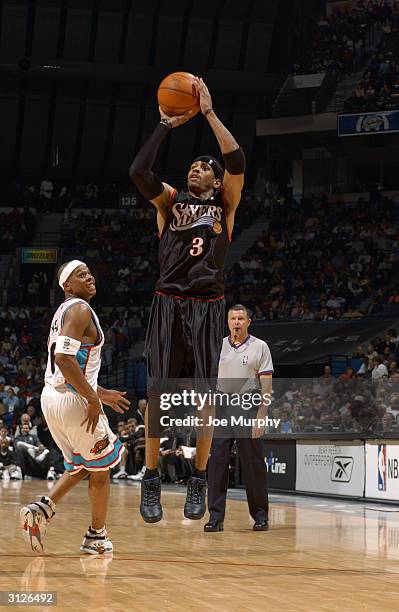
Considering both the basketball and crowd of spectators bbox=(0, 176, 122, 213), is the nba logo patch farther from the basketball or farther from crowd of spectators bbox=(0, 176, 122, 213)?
crowd of spectators bbox=(0, 176, 122, 213)

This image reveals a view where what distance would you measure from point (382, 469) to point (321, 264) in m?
15.3

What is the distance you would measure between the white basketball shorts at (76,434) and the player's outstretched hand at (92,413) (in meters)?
0.06

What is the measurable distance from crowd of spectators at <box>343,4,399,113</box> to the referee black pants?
20178 mm

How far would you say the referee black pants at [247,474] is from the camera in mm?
10027

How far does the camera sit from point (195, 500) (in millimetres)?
7027

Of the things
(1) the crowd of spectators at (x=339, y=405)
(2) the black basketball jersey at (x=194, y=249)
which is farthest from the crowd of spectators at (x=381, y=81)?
(2) the black basketball jersey at (x=194, y=249)

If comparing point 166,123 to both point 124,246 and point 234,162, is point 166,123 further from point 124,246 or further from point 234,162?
point 124,246

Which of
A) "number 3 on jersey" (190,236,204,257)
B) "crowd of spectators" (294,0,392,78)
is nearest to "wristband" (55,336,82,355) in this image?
"number 3 on jersey" (190,236,204,257)

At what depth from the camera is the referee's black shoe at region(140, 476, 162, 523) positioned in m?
6.79

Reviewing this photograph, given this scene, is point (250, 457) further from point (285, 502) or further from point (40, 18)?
point (40, 18)

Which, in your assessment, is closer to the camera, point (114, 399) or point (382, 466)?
point (114, 399)

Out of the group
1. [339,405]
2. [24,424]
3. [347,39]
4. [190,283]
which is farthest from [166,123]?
[347,39]

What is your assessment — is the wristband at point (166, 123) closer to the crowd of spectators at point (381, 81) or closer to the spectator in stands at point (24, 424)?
the spectator in stands at point (24, 424)

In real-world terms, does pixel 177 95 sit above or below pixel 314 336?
below
